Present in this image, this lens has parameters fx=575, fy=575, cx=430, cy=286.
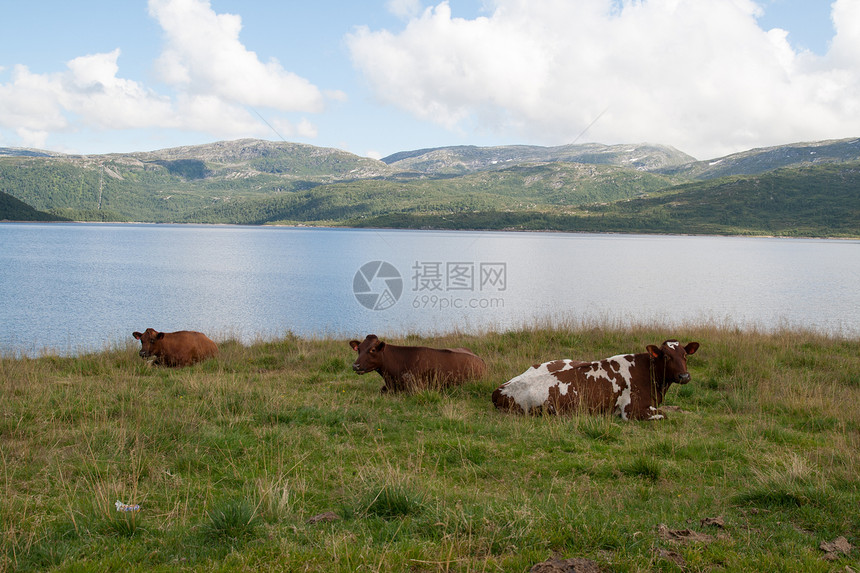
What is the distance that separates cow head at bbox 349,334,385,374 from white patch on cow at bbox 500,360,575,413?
2.51 metres

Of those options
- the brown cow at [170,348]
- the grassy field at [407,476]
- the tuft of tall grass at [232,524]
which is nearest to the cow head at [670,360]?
the grassy field at [407,476]

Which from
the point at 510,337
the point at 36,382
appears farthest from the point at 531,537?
the point at 510,337

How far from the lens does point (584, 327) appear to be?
17.5 m

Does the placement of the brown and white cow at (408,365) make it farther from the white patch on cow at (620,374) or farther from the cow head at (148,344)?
the cow head at (148,344)

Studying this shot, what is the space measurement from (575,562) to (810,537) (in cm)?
217

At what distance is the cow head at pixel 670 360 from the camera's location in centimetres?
934

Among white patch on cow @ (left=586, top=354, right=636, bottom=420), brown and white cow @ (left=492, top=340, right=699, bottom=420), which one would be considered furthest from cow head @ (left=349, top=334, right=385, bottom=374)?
white patch on cow @ (left=586, top=354, right=636, bottom=420)

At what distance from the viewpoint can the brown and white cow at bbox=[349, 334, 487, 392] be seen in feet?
34.5

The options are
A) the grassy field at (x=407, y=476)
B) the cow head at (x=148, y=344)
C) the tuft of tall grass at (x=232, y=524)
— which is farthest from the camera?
the cow head at (x=148, y=344)

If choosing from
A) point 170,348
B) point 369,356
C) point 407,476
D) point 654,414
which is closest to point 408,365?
point 369,356

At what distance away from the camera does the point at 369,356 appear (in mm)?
10633

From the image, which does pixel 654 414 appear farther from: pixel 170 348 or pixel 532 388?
pixel 170 348

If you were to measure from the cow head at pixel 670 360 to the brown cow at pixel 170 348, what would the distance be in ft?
32.1

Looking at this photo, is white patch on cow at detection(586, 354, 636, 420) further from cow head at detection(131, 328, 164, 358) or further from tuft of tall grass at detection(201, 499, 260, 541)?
cow head at detection(131, 328, 164, 358)
